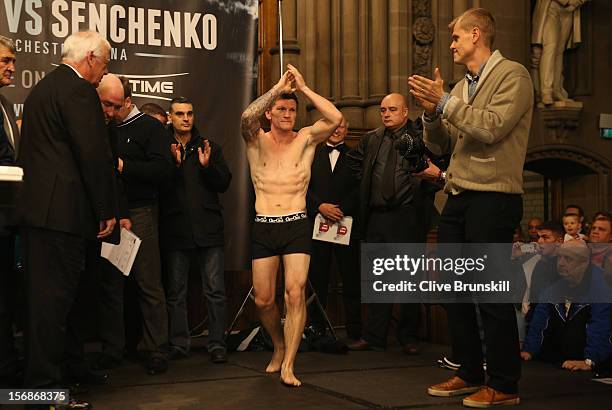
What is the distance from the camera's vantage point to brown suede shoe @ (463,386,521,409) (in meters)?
4.78

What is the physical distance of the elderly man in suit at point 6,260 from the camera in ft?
16.5

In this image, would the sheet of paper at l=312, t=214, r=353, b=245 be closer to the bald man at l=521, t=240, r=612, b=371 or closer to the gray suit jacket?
the bald man at l=521, t=240, r=612, b=371

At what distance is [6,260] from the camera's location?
5066mm

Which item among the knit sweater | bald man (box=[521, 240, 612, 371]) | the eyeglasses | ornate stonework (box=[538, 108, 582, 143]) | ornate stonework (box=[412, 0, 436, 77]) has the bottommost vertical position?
bald man (box=[521, 240, 612, 371])

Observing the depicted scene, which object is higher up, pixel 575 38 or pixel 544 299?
pixel 575 38

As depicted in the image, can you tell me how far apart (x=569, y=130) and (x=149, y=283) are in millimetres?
7011

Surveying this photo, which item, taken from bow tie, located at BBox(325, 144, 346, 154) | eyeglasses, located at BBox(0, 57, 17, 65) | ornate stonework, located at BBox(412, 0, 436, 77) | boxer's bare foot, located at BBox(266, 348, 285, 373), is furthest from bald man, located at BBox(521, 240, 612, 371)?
ornate stonework, located at BBox(412, 0, 436, 77)

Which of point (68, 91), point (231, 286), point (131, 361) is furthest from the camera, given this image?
point (231, 286)

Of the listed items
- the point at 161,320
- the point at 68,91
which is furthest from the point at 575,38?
the point at 68,91

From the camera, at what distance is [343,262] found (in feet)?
24.6

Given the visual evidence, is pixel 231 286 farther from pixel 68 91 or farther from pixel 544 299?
pixel 68 91

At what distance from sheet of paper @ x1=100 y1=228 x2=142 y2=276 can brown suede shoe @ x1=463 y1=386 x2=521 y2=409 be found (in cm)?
231

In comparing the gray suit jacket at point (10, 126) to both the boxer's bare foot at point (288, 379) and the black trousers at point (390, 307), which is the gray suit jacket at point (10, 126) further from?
the black trousers at point (390, 307)

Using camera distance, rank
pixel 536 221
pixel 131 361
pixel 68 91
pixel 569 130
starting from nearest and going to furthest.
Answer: pixel 68 91 < pixel 131 361 < pixel 536 221 < pixel 569 130
